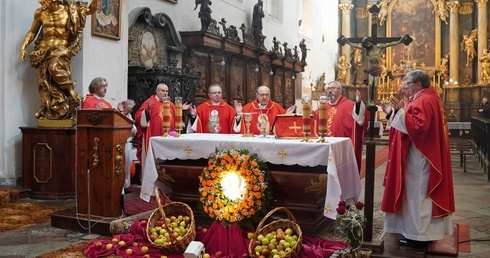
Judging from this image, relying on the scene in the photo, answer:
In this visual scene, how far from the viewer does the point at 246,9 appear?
1620 cm

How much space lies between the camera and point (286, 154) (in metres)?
5.16

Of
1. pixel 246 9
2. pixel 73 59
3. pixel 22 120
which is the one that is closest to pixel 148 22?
pixel 73 59

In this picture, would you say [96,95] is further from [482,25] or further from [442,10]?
[442,10]

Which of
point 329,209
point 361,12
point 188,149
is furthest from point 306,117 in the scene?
point 361,12

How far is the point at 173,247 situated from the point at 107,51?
491 centimetres

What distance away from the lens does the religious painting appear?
24.9m

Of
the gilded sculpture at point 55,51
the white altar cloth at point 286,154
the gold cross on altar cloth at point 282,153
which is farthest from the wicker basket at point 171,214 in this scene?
the gilded sculpture at point 55,51

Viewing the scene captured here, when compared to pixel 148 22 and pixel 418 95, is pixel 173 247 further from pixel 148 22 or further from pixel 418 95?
pixel 148 22

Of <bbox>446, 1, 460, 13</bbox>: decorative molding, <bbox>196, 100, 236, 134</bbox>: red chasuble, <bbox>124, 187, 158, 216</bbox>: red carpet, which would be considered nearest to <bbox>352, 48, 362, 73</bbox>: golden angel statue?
<bbox>446, 1, 460, 13</bbox>: decorative molding

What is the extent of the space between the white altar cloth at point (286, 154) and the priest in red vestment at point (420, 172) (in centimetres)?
52

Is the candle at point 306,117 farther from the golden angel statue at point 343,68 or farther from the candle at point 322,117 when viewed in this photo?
the golden angel statue at point 343,68

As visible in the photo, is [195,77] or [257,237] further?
[195,77]

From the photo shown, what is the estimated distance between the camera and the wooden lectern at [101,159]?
5.68 metres

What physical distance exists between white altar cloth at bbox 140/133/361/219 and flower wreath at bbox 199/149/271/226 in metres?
0.19
